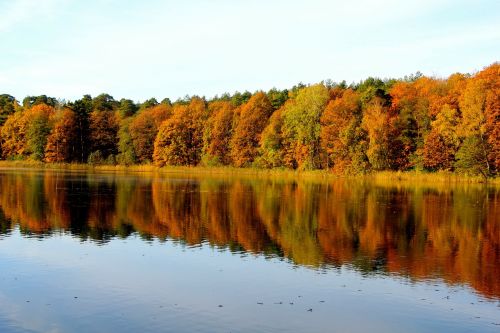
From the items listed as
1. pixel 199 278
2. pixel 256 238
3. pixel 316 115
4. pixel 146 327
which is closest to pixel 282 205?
pixel 256 238

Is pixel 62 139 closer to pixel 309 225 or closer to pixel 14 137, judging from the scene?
pixel 14 137

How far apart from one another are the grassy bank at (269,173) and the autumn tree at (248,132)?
2.18 meters

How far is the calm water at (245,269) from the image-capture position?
12.1 m

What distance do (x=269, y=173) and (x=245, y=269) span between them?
68.3 meters

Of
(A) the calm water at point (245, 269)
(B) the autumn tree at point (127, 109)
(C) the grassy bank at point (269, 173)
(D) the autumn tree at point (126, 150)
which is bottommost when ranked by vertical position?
(C) the grassy bank at point (269, 173)

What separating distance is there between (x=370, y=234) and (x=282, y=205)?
11.5m

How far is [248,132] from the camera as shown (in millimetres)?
88562

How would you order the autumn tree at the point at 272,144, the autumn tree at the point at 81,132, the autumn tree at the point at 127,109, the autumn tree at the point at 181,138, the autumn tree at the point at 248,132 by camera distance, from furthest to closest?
the autumn tree at the point at 127,109 → the autumn tree at the point at 81,132 → the autumn tree at the point at 181,138 → the autumn tree at the point at 248,132 → the autumn tree at the point at 272,144

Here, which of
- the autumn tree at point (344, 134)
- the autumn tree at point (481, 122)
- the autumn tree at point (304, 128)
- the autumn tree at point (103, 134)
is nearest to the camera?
the autumn tree at point (481, 122)

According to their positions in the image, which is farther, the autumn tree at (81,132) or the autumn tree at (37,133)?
the autumn tree at (81,132)

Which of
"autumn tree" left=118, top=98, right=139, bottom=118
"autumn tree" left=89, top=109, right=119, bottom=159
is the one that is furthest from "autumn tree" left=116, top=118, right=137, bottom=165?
"autumn tree" left=118, top=98, right=139, bottom=118

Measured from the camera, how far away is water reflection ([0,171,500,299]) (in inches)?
736

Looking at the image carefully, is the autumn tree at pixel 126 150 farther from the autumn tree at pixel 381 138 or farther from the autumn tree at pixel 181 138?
the autumn tree at pixel 381 138

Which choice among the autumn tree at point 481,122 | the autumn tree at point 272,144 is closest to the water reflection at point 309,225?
the autumn tree at point 481,122
